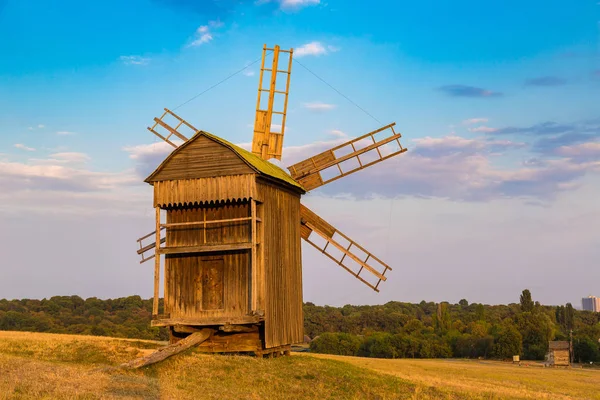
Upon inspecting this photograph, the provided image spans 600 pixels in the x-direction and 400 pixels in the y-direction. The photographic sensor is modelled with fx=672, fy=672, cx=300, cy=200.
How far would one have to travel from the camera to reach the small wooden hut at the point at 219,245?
25672 millimetres

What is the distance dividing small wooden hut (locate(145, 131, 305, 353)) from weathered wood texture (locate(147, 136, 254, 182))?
39 millimetres

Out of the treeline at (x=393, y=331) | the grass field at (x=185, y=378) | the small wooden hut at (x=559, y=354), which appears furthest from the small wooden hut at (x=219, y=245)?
the small wooden hut at (x=559, y=354)

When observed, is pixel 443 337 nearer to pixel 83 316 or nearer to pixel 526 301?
pixel 526 301

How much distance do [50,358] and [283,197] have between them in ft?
36.4

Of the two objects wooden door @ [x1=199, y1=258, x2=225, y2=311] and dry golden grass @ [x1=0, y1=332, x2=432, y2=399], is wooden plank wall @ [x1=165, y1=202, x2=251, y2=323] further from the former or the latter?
dry golden grass @ [x1=0, y1=332, x2=432, y2=399]

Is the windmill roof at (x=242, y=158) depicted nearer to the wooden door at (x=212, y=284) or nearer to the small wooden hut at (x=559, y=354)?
the wooden door at (x=212, y=284)

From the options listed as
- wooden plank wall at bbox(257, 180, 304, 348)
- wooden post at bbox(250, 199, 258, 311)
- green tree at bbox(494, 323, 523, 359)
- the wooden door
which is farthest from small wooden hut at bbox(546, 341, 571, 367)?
wooden post at bbox(250, 199, 258, 311)

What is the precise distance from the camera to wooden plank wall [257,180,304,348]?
86.3 feet

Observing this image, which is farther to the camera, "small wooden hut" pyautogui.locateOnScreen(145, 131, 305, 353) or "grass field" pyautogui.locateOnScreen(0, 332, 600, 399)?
"small wooden hut" pyautogui.locateOnScreen(145, 131, 305, 353)

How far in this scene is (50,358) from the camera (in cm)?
2466

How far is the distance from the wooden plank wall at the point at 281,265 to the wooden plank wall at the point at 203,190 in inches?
27.7

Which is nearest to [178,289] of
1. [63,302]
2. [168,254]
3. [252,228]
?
[168,254]

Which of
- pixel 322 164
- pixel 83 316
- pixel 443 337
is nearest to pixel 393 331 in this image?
pixel 443 337

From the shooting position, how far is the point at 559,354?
249 ft
